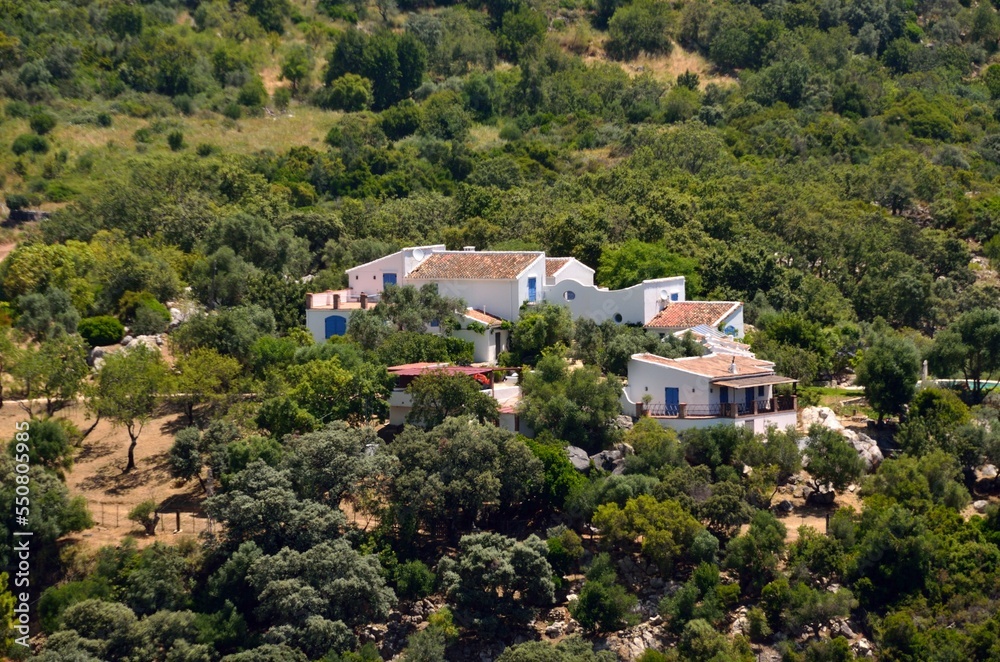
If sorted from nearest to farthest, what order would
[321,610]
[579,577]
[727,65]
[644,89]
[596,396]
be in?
[321,610]
[579,577]
[596,396]
[644,89]
[727,65]

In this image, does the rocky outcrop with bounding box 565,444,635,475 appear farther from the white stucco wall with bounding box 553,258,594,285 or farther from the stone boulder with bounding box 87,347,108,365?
the stone boulder with bounding box 87,347,108,365

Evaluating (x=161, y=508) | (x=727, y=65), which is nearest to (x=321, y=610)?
(x=161, y=508)

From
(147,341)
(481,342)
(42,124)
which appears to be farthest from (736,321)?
(42,124)

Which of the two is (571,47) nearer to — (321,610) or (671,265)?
(671,265)

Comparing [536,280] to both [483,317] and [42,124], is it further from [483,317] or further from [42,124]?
[42,124]

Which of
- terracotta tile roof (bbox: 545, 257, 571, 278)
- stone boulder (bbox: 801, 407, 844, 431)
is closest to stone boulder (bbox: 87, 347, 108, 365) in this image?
terracotta tile roof (bbox: 545, 257, 571, 278)

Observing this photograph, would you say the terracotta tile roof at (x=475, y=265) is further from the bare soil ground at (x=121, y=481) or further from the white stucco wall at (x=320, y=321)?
the bare soil ground at (x=121, y=481)

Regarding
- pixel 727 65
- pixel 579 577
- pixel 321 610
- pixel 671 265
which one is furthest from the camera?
pixel 727 65
